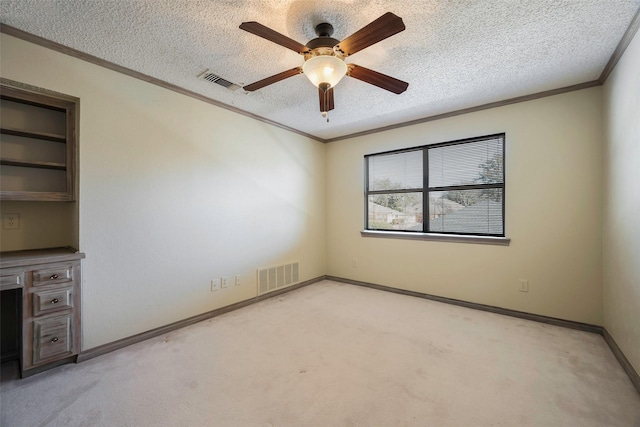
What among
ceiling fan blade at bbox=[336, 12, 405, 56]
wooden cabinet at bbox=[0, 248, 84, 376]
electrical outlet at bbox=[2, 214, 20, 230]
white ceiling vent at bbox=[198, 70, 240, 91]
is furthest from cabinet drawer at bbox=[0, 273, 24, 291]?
ceiling fan blade at bbox=[336, 12, 405, 56]

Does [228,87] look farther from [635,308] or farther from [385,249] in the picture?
[635,308]

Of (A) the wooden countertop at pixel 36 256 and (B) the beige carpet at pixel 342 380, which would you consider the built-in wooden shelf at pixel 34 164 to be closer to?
(A) the wooden countertop at pixel 36 256

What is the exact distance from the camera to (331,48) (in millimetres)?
1786

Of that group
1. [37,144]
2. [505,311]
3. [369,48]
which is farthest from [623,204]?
[37,144]

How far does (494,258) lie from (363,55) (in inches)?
106

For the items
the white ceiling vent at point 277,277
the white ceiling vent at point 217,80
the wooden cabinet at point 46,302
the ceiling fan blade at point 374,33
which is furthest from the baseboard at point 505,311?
the wooden cabinet at point 46,302

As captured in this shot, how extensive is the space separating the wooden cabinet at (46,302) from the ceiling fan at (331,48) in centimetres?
203

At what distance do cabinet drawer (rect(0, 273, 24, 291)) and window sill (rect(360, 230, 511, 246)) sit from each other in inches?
145

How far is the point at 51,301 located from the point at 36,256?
35cm

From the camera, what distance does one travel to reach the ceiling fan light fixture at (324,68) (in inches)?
→ 71.2

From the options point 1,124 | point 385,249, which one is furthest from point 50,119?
point 385,249

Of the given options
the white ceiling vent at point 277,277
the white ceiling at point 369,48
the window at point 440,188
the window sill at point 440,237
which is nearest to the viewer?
the white ceiling at point 369,48

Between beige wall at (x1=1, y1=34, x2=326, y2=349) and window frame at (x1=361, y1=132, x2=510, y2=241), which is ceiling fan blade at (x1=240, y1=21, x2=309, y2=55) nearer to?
beige wall at (x1=1, y1=34, x2=326, y2=349)

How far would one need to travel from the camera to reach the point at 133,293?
2.49m
